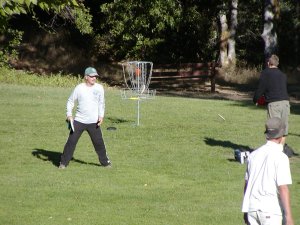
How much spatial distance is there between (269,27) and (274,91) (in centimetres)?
2380

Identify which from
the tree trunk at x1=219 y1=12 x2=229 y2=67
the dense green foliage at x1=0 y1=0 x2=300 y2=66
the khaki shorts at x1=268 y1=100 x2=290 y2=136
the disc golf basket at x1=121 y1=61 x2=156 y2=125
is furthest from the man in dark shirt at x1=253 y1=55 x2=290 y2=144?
the tree trunk at x1=219 y1=12 x2=229 y2=67

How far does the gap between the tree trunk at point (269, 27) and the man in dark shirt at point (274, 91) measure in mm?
23187

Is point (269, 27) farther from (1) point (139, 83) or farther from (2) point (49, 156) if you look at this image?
(2) point (49, 156)

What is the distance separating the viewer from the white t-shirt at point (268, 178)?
6.32 metres

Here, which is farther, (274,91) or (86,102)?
(274,91)

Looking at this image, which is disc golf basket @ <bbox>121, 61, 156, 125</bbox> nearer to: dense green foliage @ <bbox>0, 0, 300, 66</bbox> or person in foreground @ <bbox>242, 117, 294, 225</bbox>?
dense green foliage @ <bbox>0, 0, 300, 66</bbox>

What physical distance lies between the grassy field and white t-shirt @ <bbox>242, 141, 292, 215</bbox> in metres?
3.85

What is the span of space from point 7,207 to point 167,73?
2878 centimetres

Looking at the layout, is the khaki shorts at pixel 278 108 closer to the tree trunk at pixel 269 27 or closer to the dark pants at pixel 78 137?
the dark pants at pixel 78 137

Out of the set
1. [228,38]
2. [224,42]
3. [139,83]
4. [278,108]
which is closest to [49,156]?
[278,108]

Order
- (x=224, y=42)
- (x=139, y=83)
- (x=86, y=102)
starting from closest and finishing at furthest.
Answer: (x=86, y=102) < (x=139, y=83) < (x=224, y=42)

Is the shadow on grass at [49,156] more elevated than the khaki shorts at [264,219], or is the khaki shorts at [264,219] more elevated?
the khaki shorts at [264,219]

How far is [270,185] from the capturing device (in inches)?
250

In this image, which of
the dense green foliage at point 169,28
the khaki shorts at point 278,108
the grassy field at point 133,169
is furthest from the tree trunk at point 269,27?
the khaki shorts at point 278,108
